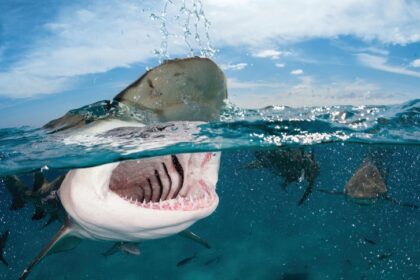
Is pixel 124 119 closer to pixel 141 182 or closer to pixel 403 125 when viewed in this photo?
pixel 141 182

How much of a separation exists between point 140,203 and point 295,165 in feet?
16.4

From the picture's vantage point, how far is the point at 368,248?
774 inches

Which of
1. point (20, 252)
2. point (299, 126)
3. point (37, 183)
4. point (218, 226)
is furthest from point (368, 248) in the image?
point (20, 252)

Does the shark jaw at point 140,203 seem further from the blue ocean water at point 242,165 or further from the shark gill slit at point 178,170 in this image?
the blue ocean water at point 242,165

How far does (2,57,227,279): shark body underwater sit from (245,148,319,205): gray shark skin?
3031mm

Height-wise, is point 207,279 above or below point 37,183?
below

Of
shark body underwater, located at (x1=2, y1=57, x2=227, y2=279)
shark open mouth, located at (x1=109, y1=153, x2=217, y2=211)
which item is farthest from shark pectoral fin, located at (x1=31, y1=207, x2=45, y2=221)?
shark open mouth, located at (x1=109, y1=153, x2=217, y2=211)

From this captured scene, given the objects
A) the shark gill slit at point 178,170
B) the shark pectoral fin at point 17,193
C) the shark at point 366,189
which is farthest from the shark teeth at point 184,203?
the shark at point 366,189

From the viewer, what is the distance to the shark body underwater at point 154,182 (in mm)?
3207

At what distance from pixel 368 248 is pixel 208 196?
1950cm

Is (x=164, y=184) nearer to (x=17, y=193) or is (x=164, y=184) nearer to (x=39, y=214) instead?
(x=39, y=214)

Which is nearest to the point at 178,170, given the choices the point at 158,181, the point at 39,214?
the point at 158,181

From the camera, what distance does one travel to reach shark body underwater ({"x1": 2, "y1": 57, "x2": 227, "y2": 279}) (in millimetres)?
3207

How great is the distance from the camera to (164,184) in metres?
4.15
